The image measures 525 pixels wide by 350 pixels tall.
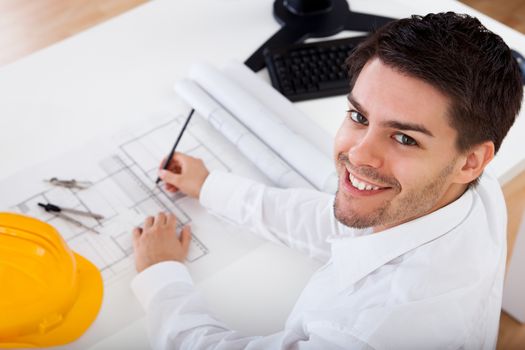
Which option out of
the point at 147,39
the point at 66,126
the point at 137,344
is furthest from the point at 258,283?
the point at 147,39

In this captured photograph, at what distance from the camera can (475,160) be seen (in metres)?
0.87

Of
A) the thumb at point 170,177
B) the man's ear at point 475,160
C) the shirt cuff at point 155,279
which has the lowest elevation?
the man's ear at point 475,160

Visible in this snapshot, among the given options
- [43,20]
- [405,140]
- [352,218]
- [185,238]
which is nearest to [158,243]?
[185,238]

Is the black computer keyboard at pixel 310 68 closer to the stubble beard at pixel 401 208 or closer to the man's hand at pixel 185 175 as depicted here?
the man's hand at pixel 185 175

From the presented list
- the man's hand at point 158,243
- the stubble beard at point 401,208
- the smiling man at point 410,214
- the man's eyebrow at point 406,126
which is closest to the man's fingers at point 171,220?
the man's hand at point 158,243

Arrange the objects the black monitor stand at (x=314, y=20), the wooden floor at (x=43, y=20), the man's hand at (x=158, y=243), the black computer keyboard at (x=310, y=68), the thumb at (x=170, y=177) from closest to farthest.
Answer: the man's hand at (x=158, y=243) < the thumb at (x=170, y=177) < the black computer keyboard at (x=310, y=68) < the black monitor stand at (x=314, y=20) < the wooden floor at (x=43, y=20)

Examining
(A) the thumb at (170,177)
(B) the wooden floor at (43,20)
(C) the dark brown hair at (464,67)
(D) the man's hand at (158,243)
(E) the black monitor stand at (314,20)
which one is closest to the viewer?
(C) the dark brown hair at (464,67)

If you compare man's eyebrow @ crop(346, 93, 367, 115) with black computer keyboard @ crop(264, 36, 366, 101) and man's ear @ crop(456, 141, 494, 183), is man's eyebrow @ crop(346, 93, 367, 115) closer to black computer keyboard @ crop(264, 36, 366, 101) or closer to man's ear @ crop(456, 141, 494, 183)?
man's ear @ crop(456, 141, 494, 183)

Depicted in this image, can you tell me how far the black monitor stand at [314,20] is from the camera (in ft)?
4.73

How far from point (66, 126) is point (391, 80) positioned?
0.70 metres

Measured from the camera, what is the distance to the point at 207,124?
127cm

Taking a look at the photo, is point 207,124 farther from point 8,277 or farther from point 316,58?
point 8,277

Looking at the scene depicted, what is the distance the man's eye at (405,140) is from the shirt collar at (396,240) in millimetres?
108

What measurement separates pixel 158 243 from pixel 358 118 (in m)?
0.39
